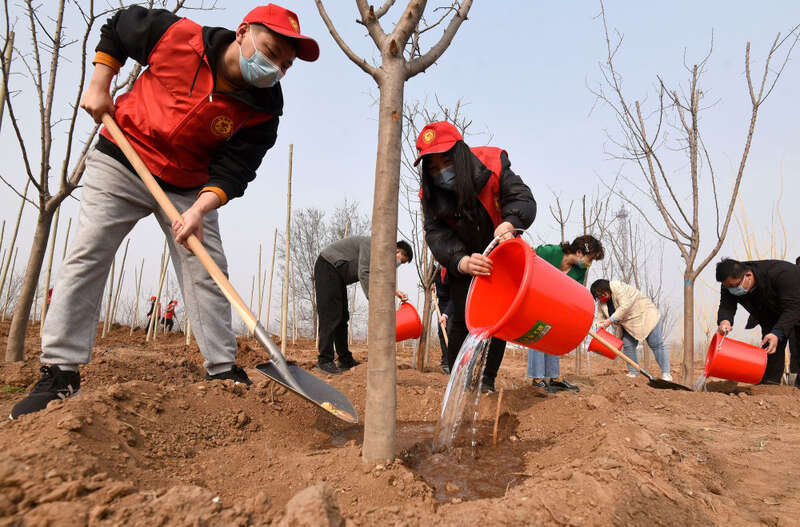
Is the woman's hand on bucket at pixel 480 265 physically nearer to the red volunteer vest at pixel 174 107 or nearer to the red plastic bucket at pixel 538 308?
the red plastic bucket at pixel 538 308

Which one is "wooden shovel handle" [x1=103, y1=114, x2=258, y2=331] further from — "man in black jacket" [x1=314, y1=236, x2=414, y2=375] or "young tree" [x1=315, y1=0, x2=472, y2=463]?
"man in black jacket" [x1=314, y1=236, x2=414, y2=375]

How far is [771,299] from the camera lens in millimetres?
4273

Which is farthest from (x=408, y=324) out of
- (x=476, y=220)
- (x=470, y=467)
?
(x=470, y=467)

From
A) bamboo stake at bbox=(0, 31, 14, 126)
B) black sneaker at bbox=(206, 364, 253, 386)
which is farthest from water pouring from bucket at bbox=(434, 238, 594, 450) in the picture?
bamboo stake at bbox=(0, 31, 14, 126)

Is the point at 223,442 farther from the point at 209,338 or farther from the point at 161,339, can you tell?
the point at 161,339

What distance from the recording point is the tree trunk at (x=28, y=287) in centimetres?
286

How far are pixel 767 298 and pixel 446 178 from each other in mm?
3827

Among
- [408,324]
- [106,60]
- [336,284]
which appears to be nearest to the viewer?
[106,60]

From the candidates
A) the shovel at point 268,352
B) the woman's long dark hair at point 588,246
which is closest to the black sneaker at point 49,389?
the shovel at point 268,352

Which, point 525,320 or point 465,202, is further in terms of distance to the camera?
point 465,202

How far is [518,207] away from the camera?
249cm

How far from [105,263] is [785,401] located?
448 cm

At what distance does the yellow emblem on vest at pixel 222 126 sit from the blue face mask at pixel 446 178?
1120mm

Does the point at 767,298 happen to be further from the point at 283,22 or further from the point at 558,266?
the point at 283,22
